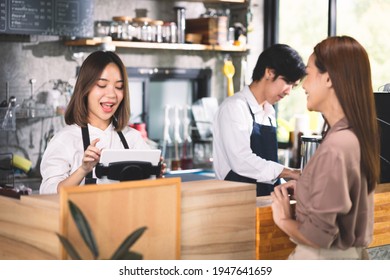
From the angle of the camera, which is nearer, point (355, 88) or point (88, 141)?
point (355, 88)

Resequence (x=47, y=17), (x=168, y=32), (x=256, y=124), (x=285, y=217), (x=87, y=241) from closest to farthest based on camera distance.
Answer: (x=87, y=241) → (x=285, y=217) → (x=256, y=124) → (x=47, y=17) → (x=168, y=32)

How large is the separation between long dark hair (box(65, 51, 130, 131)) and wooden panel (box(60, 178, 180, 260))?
0.92 m

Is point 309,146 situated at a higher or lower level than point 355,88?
lower

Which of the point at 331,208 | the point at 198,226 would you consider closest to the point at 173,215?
the point at 198,226

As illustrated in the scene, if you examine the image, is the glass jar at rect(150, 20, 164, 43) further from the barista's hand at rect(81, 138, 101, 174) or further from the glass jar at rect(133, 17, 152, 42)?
the barista's hand at rect(81, 138, 101, 174)

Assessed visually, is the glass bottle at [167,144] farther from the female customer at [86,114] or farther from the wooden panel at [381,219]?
the wooden panel at [381,219]

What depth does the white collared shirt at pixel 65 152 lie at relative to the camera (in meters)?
3.04

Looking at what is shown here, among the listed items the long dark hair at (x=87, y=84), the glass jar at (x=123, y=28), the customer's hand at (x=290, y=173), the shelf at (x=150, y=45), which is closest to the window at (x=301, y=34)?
the shelf at (x=150, y=45)

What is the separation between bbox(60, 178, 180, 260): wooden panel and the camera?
2139mm

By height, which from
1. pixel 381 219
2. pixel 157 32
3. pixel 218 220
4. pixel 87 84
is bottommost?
pixel 381 219

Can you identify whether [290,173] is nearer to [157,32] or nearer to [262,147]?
[262,147]

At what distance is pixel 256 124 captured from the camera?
390cm

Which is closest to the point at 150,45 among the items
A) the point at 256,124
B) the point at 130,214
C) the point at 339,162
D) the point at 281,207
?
the point at 256,124

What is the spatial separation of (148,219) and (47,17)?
3.07m
